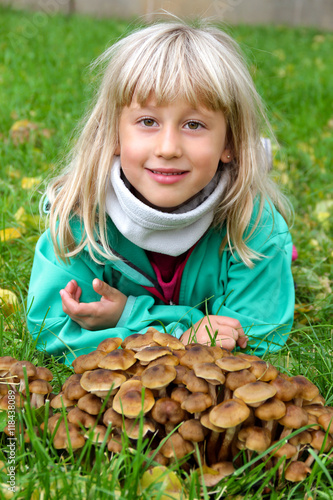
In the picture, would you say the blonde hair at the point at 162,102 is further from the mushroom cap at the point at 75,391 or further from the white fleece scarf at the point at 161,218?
the mushroom cap at the point at 75,391

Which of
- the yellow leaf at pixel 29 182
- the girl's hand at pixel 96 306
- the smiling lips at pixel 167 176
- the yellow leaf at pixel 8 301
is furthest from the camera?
the yellow leaf at pixel 29 182

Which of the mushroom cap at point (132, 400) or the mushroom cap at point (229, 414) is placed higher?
the mushroom cap at point (229, 414)

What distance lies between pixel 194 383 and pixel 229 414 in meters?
0.13

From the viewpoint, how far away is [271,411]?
1.39 metres

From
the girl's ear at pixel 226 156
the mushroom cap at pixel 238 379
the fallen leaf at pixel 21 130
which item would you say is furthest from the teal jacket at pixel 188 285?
the fallen leaf at pixel 21 130

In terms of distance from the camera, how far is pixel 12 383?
1.53 m

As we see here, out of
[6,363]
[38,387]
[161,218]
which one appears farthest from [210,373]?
[161,218]

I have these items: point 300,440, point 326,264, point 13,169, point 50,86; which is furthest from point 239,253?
point 50,86

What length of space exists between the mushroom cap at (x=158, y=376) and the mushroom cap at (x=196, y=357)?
0.07 metres

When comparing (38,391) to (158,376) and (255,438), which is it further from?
(255,438)

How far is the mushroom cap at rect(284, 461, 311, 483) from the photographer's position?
1.40 m

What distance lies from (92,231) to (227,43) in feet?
3.18

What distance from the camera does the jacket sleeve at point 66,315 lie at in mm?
2203

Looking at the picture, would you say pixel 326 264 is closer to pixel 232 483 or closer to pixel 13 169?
pixel 232 483
